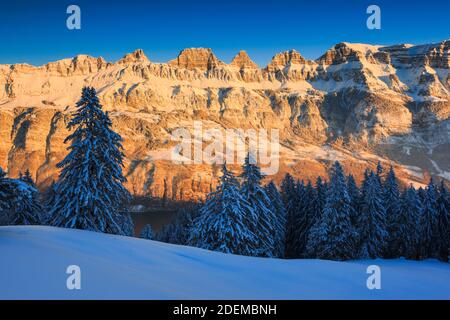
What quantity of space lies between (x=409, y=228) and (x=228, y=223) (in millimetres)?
22646

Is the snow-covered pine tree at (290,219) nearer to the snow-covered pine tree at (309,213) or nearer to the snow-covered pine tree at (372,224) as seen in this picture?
the snow-covered pine tree at (309,213)

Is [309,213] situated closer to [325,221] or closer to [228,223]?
[325,221]

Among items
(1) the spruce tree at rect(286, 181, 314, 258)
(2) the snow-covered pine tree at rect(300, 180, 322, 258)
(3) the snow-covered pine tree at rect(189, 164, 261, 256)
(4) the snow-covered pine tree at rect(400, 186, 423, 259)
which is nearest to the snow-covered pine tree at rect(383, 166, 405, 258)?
(4) the snow-covered pine tree at rect(400, 186, 423, 259)

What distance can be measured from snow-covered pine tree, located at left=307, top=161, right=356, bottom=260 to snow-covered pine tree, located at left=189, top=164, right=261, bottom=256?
8775 millimetres

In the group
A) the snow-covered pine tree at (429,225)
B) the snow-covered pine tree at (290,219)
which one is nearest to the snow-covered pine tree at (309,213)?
the snow-covered pine tree at (290,219)

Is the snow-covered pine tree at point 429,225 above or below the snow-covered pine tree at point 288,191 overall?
below

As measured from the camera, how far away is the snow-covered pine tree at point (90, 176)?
19.1 m

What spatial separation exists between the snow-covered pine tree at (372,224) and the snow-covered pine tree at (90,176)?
82.8ft

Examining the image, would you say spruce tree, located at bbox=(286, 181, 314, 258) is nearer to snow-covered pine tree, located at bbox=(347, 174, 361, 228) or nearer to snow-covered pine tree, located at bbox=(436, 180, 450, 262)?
snow-covered pine tree, located at bbox=(347, 174, 361, 228)

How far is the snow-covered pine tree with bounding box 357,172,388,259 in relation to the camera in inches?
1435
